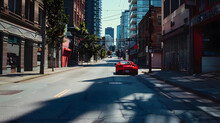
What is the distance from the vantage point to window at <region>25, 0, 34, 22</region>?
70.8 feet

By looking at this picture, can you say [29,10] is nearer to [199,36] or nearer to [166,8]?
[166,8]

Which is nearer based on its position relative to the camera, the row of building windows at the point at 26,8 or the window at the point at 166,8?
the row of building windows at the point at 26,8

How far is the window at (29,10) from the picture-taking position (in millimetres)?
21573

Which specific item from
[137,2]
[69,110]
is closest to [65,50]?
[69,110]

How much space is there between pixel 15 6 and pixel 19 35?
9.77 ft

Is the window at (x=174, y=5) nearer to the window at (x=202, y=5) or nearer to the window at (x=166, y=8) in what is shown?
the window at (x=166, y=8)

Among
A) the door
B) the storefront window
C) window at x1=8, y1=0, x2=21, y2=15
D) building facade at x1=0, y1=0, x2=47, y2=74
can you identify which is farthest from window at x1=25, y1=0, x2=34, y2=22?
the storefront window

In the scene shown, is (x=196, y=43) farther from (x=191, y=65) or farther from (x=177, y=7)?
(x=177, y=7)

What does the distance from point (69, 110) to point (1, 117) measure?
1603 millimetres

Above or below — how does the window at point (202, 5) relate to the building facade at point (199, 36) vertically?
above

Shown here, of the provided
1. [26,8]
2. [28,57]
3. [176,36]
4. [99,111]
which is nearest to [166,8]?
[176,36]

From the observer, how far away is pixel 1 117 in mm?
4477

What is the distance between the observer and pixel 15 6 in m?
19.3

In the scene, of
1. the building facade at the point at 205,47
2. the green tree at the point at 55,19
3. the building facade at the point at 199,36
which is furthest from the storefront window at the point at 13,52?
the building facade at the point at 205,47
